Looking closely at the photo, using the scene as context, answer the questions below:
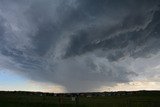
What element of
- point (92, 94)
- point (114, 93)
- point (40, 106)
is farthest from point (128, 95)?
point (40, 106)

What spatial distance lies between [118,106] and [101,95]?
5230 centimetres

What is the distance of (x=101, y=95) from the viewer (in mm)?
107000

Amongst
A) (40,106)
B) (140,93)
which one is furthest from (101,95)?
(40,106)

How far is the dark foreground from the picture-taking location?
54.0 meters

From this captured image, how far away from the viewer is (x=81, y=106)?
194 ft

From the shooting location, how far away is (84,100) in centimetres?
8838

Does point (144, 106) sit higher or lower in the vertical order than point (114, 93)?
lower

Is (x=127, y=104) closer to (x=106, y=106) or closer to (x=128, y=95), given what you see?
(x=106, y=106)

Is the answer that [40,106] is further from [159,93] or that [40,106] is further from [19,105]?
[159,93]

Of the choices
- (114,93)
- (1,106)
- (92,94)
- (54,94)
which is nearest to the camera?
(1,106)

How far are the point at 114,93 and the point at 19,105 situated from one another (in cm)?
6320

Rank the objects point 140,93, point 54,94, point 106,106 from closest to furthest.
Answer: point 106,106
point 54,94
point 140,93

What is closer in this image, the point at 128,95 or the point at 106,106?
the point at 106,106

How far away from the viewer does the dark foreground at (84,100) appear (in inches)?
2125
